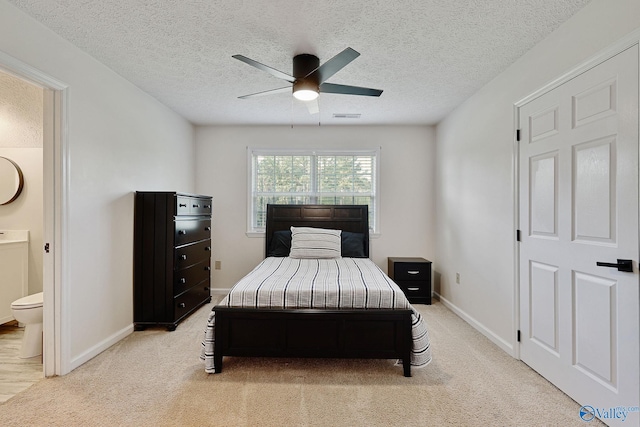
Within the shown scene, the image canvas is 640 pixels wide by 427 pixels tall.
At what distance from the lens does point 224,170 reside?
481cm

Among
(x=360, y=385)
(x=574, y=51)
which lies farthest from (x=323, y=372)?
(x=574, y=51)

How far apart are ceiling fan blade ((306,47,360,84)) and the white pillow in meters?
2.16

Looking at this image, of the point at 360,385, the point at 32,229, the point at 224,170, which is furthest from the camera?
the point at 224,170

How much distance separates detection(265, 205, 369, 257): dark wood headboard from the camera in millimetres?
4598

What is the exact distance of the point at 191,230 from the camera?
3674 mm

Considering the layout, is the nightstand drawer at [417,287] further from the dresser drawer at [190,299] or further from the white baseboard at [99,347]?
the white baseboard at [99,347]

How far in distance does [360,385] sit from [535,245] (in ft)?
5.53

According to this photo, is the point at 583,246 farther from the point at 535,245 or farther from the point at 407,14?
the point at 407,14

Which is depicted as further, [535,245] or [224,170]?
[224,170]

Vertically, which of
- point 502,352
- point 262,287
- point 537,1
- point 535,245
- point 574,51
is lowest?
point 502,352

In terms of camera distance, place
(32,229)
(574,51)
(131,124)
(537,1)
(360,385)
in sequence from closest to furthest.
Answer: (537,1) < (574,51) < (360,385) < (131,124) < (32,229)

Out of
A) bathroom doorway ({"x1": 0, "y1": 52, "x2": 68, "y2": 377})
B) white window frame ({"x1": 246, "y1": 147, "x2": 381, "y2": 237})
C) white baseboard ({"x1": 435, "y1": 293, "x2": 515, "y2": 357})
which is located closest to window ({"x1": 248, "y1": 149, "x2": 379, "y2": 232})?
white window frame ({"x1": 246, "y1": 147, "x2": 381, "y2": 237})
